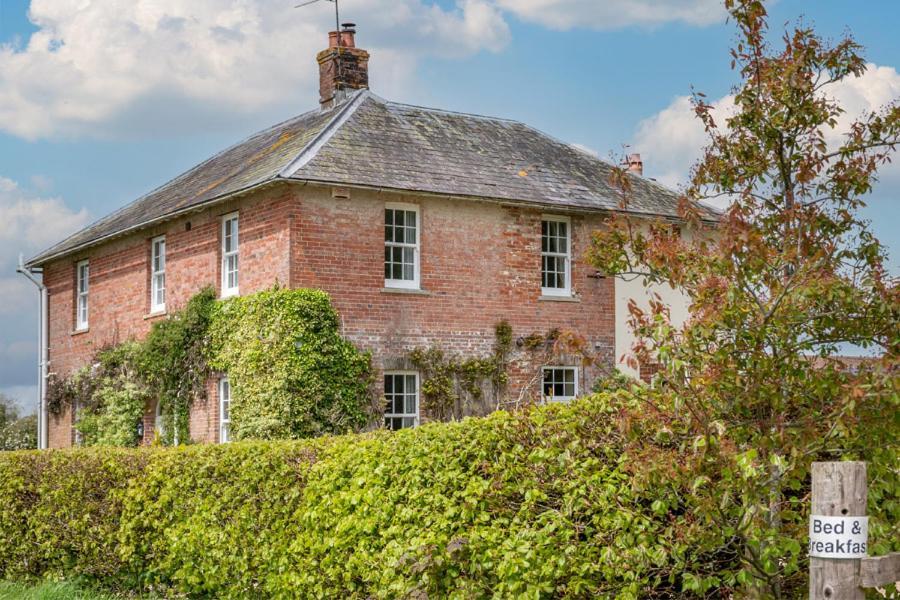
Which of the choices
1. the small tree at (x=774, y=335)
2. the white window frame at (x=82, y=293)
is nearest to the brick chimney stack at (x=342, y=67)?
the white window frame at (x=82, y=293)

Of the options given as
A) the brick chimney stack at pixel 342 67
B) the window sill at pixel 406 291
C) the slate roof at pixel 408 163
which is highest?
the brick chimney stack at pixel 342 67

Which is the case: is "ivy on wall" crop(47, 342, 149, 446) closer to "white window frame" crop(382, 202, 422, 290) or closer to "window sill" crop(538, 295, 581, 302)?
"white window frame" crop(382, 202, 422, 290)

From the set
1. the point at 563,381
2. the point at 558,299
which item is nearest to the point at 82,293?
the point at 558,299

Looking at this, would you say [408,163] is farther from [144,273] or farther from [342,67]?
[144,273]

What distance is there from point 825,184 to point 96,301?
25.0 metres

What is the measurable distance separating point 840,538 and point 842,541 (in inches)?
0.7

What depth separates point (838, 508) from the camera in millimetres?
6027

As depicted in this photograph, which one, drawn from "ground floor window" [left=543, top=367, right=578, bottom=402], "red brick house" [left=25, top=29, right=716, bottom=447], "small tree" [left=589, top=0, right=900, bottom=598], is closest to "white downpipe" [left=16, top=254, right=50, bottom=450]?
"red brick house" [left=25, top=29, right=716, bottom=447]

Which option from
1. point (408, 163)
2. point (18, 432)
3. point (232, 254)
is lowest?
point (18, 432)

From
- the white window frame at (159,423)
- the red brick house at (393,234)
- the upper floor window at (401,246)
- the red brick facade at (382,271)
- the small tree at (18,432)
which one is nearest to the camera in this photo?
the red brick facade at (382,271)

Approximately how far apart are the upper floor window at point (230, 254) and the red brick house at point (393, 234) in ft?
0.14

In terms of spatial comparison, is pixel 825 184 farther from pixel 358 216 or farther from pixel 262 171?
pixel 262 171

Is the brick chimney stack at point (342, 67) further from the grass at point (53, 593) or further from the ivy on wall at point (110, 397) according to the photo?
the grass at point (53, 593)

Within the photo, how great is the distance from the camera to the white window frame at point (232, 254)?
2367 centimetres
